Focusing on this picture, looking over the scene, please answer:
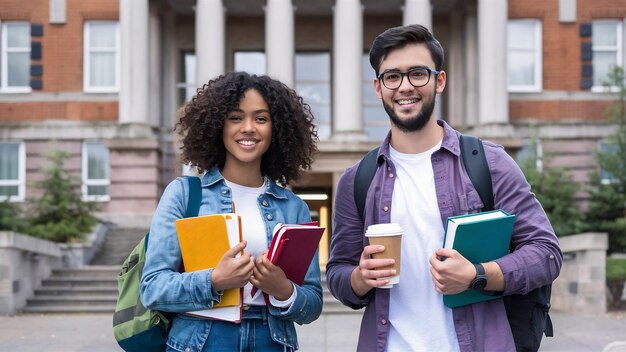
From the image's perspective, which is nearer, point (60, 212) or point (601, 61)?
point (60, 212)

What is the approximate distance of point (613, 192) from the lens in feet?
66.9

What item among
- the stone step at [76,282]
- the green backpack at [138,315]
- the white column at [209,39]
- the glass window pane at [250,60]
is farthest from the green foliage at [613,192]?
the green backpack at [138,315]

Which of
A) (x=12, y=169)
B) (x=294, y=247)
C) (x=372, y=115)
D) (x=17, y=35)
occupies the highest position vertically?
(x=17, y=35)

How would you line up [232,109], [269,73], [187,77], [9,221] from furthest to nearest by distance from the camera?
1. [187,77]
2. [269,73]
3. [9,221]
4. [232,109]

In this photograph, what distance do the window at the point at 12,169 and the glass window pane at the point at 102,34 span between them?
4.19 meters

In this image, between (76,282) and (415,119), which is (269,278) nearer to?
(415,119)

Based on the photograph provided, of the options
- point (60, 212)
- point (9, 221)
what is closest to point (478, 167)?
point (9, 221)

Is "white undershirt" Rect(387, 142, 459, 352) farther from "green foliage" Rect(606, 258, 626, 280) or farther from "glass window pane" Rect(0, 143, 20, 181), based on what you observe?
"glass window pane" Rect(0, 143, 20, 181)

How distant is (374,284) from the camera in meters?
2.70

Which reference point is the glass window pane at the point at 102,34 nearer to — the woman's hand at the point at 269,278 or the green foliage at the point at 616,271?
the green foliage at the point at 616,271

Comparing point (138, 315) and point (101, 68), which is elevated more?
point (101, 68)

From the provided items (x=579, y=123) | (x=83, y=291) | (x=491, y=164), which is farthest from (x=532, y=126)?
(x=491, y=164)

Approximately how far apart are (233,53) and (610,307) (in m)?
16.4

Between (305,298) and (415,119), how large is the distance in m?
0.90
